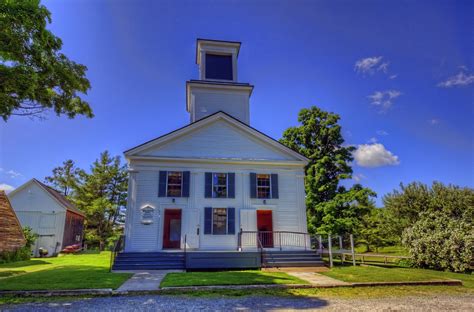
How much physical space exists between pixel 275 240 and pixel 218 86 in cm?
1020

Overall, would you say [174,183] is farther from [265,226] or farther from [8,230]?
[8,230]

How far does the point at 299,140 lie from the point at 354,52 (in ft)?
25.8

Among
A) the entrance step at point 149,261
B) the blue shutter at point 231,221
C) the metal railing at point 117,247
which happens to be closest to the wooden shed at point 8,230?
the metal railing at point 117,247

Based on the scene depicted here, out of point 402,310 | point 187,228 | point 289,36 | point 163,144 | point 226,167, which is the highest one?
point 289,36

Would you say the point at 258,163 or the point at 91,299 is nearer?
the point at 91,299

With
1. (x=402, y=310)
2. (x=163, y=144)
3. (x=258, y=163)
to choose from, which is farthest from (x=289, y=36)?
(x=402, y=310)

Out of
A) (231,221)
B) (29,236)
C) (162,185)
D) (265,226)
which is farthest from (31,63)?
(29,236)

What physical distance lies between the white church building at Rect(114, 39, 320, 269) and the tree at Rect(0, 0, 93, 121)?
4580mm

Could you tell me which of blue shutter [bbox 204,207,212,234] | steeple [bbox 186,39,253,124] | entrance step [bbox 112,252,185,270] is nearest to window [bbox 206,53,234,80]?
steeple [bbox 186,39,253,124]

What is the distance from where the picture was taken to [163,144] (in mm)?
14906

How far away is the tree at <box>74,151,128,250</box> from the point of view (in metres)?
30.8

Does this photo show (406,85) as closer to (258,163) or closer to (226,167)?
(258,163)

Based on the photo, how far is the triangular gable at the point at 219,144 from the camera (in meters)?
14.9

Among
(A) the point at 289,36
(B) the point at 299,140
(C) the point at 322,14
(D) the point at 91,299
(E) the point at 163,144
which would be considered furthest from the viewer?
(B) the point at 299,140
